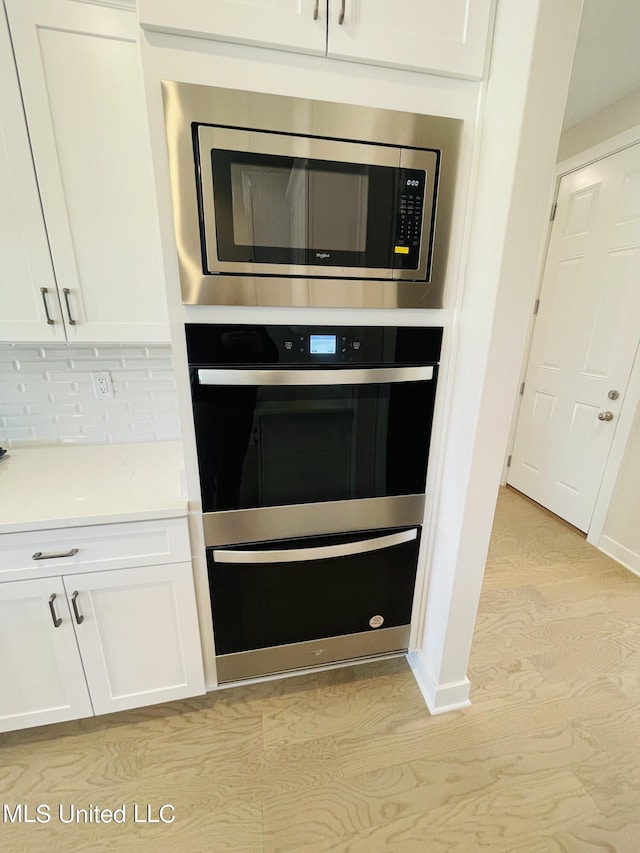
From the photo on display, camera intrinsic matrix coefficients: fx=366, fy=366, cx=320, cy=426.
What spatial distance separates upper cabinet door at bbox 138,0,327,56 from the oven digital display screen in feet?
2.25

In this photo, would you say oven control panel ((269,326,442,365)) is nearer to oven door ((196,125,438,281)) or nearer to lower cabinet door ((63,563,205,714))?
oven door ((196,125,438,281))

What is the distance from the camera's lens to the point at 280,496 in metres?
1.23

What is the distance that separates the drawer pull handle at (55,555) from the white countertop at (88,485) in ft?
0.30

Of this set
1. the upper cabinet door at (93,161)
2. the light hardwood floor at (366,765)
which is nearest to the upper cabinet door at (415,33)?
the upper cabinet door at (93,161)

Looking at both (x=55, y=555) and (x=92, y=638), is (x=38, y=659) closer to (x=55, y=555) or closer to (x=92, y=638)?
(x=92, y=638)

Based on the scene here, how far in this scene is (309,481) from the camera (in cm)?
124

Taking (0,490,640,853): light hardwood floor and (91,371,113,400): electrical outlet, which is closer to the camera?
(0,490,640,853): light hardwood floor

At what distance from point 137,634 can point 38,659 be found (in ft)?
0.98

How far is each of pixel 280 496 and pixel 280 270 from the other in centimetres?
70

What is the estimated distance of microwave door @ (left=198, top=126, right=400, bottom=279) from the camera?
0.93 meters

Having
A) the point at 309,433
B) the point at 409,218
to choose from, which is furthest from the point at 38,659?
the point at 409,218

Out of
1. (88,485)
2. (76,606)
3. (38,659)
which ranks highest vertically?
(88,485)

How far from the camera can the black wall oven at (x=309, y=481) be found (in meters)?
1.08

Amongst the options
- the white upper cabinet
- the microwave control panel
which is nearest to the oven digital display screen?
the microwave control panel
